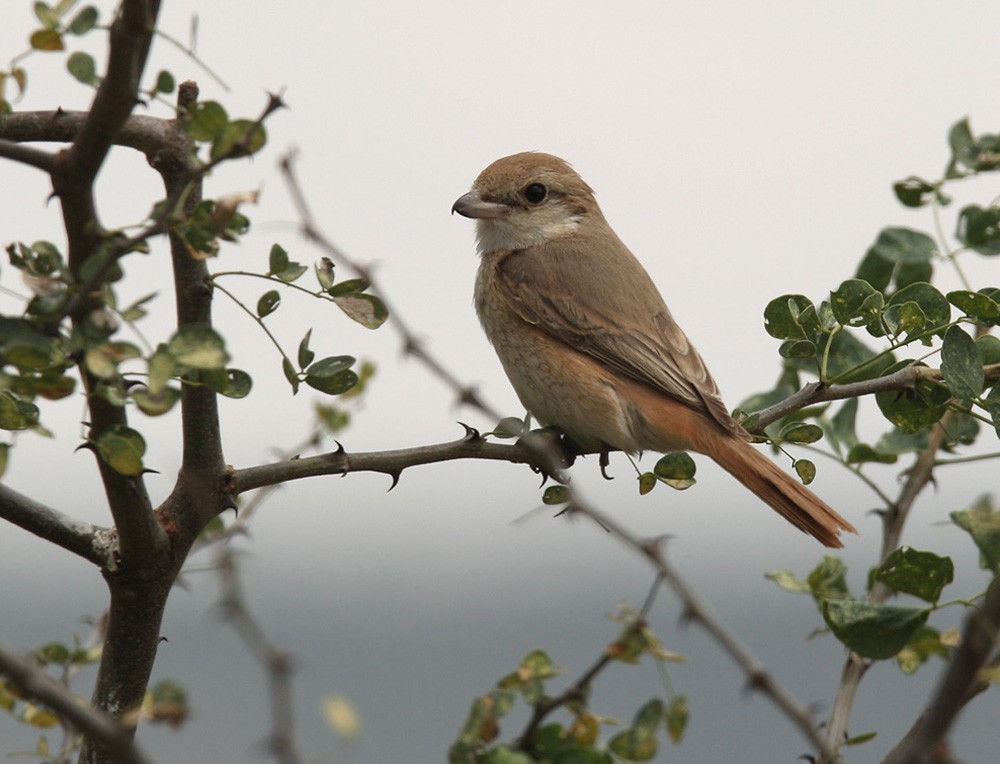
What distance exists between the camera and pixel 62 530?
231 cm

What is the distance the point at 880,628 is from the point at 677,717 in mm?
706

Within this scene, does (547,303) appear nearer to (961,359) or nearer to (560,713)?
(961,359)

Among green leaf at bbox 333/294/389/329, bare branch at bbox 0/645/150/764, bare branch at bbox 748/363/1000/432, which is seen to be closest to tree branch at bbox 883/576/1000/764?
bare branch at bbox 0/645/150/764

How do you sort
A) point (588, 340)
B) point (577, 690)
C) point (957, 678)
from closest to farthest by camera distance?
point (957, 678) → point (577, 690) → point (588, 340)

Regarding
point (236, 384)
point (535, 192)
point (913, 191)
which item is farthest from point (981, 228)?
point (535, 192)

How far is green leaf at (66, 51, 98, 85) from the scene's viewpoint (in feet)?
6.63

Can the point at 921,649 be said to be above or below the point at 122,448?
below

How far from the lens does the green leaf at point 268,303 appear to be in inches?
87.4

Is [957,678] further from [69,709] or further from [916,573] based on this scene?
[916,573]

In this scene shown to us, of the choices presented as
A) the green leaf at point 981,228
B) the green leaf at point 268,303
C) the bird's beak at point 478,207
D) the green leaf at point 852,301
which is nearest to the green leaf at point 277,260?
the green leaf at point 268,303

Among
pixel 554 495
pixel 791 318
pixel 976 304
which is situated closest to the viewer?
pixel 554 495

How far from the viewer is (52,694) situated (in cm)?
129

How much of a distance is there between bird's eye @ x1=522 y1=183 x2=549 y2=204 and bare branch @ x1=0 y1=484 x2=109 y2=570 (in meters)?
3.36

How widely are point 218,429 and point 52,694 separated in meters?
1.13
